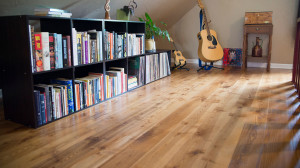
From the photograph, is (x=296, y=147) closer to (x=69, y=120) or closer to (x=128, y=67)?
(x=69, y=120)

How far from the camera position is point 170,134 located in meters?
1.75

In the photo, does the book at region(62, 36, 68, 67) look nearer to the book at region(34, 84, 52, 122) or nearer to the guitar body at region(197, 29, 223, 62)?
the book at region(34, 84, 52, 122)

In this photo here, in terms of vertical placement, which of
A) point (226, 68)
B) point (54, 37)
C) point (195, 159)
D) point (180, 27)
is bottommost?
point (195, 159)

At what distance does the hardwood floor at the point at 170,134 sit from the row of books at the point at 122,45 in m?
0.46

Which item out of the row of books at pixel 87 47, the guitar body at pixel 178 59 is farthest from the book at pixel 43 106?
the guitar body at pixel 178 59

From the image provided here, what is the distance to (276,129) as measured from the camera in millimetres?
1814

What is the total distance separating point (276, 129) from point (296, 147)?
291 millimetres

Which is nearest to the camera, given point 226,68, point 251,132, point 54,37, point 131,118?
point 251,132

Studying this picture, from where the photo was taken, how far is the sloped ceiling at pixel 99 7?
2156mm

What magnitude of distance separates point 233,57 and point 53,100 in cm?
372

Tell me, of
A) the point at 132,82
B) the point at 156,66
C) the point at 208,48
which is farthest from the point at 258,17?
the point at 132,82

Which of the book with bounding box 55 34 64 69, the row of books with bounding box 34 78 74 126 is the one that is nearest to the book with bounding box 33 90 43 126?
the row of books with bounding box 34 78 74 126

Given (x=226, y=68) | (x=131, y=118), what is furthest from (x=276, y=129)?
(x=226, y=68)

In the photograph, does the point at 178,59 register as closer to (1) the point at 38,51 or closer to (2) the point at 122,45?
(2) the point at 122,45
